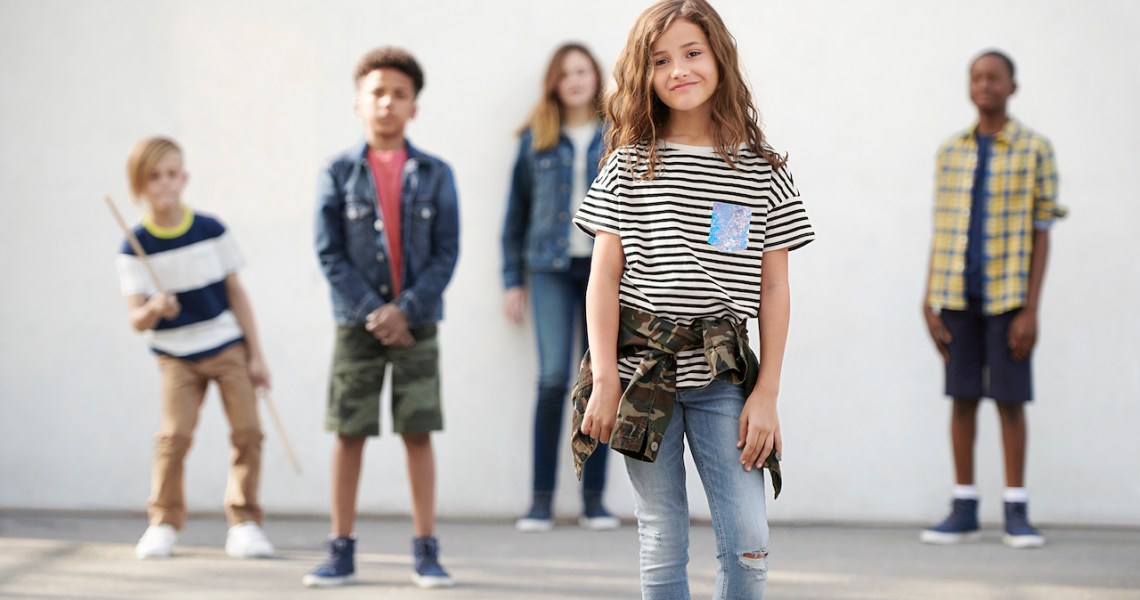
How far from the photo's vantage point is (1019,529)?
14.0 ft

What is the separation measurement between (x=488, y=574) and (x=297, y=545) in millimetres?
847

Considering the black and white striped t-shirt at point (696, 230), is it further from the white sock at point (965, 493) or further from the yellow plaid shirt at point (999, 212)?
the white sock at point (965, 493)

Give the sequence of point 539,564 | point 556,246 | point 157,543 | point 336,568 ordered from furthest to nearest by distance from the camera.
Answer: point 556,246 → point 157,543 → point 539,564 → point 336,568

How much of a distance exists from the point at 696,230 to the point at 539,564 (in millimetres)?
1886

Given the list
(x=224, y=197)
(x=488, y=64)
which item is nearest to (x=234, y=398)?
(x=224, y=197)

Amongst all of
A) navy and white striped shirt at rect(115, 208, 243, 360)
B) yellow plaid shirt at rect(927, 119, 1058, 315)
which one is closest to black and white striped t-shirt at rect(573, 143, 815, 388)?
yellow plaid shirt at rect(927, 119, 1058, 315)

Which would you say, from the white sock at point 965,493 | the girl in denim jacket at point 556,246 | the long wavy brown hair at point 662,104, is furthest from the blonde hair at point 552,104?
the long wavy brown hair at point 662,104

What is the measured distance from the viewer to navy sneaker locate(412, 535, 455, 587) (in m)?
3.68

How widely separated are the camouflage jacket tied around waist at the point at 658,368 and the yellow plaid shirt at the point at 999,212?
208 centimetres

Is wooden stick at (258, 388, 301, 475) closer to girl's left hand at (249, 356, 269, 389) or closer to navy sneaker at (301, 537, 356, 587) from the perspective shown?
girl's left hand at (249, 356, 269, 389)

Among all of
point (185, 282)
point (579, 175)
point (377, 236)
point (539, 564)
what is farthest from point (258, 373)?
point (579, 175)

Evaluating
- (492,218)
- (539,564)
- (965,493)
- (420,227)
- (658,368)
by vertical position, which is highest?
(492,218)

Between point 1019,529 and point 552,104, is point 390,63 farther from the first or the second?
point 1019,529

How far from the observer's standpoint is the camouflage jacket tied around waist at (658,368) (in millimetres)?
2383
